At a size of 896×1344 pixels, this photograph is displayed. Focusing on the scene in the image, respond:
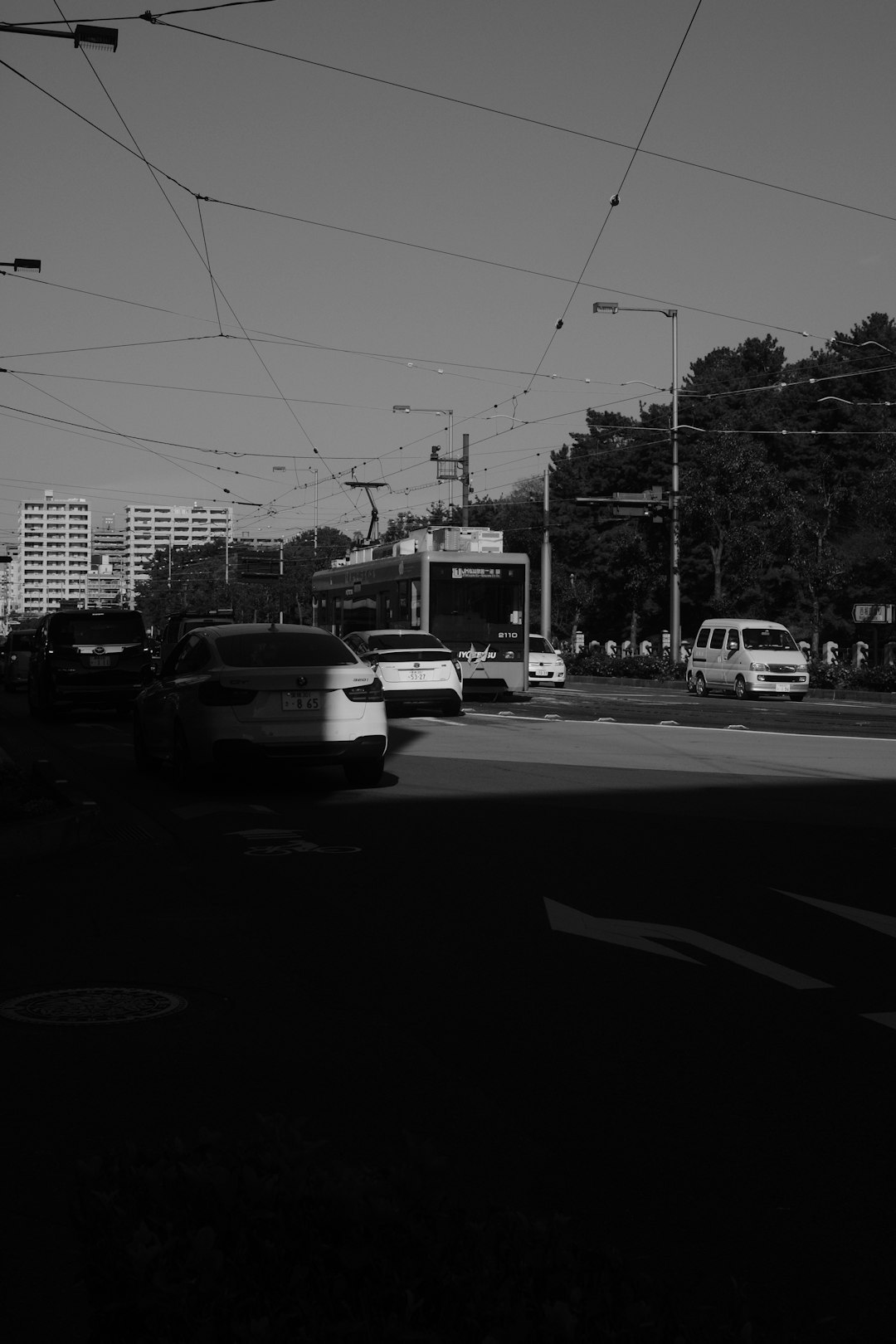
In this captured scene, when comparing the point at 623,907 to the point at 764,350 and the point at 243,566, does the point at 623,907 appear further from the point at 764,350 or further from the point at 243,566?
the point at 764,350

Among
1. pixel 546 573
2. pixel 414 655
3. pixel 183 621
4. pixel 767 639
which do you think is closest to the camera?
pixel 414 655

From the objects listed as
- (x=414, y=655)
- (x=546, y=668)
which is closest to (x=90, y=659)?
(x=414, y=655)

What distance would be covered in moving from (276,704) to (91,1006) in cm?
832

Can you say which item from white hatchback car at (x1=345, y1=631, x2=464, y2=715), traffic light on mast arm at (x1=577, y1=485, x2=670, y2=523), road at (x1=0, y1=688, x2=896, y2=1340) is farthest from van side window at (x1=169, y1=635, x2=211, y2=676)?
traffic light on mast arm at (x1=577, y1=485, x2=670, y2=523)

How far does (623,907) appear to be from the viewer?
8094 mm

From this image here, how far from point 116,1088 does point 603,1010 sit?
1929mm

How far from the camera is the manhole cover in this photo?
5.67 metres

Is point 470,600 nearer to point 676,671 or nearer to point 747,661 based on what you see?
point 747,661

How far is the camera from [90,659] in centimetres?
2827

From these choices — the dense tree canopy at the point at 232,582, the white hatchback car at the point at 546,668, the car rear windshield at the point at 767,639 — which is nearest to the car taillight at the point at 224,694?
the car rear windshield at the point at 767,639

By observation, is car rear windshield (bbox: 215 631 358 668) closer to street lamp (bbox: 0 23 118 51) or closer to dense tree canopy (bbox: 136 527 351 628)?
street lamp (bbox: 0 23 118 51)

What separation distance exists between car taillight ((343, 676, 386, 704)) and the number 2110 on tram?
19577mm

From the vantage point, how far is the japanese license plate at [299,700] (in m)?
14.2

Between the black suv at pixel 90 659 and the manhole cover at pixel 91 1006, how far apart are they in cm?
2177
